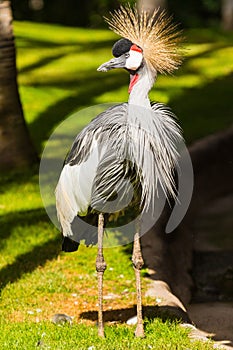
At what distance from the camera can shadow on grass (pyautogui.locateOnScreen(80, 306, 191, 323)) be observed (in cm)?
716

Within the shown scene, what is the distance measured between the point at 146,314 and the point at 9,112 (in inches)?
202

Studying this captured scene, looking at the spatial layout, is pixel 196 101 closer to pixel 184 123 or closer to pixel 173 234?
pixel 184 123

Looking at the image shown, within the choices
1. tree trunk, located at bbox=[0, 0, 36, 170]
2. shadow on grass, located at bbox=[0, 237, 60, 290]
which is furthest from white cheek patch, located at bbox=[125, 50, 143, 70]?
tree trunk, located at bbox=[0, 0, 36, 170]

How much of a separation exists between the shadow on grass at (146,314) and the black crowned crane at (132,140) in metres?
0.80

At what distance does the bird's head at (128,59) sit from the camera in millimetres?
6195

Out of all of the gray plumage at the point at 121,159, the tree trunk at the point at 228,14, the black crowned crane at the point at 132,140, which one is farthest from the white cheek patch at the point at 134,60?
the tree trunk at the point at 228,14

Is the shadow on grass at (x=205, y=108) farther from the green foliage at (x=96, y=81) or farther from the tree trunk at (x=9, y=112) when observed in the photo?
the tree trunk at (x=9, y=112)

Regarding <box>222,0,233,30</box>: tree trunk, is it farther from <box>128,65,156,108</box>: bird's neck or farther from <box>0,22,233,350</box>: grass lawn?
<box>128,65,156,108</box>: bird's neck

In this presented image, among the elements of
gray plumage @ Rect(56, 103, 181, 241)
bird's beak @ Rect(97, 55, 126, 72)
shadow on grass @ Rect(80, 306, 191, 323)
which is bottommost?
shadow on grass @ Rect(80, 306, 191, 323)

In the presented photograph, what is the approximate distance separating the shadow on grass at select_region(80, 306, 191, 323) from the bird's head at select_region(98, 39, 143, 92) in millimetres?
2121

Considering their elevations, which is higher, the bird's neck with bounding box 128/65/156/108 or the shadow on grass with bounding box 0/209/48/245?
the bird's neck with bounding box 128/65/156/108

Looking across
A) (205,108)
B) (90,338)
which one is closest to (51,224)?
(90,338)

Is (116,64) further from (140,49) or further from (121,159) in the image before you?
(121,159)

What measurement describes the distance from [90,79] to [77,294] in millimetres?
9970
